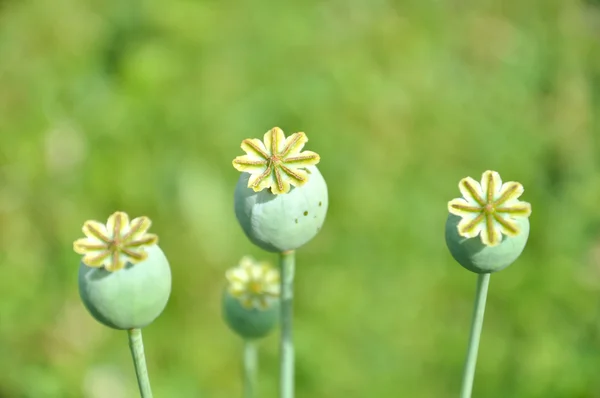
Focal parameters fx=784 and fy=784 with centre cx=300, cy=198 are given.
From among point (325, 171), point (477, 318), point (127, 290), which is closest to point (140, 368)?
point (127, 290)

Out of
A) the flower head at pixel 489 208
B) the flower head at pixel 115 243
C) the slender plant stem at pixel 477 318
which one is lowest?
the slender plant stem at pixel 477 318

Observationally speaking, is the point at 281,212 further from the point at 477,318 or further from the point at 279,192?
the point at 477,318

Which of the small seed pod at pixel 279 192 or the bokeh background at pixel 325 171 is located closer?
the small seed pod at pixel 279 192

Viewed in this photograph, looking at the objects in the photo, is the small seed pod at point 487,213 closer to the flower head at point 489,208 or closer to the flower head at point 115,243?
the flower head at point 489,208

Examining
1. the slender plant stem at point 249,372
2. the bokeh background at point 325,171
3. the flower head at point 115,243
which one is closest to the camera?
the flower head at point 115,243

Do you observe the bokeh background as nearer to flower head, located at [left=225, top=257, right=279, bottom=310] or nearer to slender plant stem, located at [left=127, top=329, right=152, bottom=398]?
flower head, located at [left=225, top=257, right=279, bottom=310]

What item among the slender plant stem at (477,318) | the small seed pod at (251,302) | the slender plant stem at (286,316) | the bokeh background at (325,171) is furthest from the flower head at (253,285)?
the bokeh background at (325,171)

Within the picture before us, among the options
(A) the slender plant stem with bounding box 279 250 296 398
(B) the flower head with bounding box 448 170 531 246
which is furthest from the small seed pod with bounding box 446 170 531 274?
(A) the slender plant stem with bounding box 279 250 296 398
